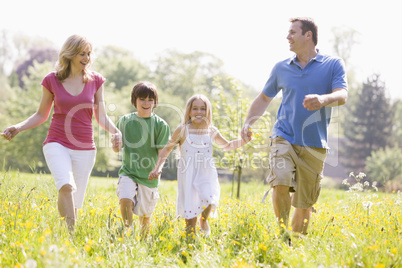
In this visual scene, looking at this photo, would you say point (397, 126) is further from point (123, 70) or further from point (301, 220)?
point (301, 220)

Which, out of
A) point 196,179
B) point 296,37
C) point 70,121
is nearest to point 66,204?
point 70,121

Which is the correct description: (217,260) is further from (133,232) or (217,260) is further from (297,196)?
(297,196)

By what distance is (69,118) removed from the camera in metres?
4.02

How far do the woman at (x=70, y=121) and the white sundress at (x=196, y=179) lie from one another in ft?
3.23

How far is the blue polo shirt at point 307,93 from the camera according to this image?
4.20 meters

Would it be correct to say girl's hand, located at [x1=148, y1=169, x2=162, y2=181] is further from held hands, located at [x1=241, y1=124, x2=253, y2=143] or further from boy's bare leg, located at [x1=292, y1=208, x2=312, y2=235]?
boy's bare leg, located at [x1=292, y1=208, x2=312, y2=235]

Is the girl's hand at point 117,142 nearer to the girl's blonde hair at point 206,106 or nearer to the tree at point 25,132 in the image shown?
the girl's blonde hair at point 206,106

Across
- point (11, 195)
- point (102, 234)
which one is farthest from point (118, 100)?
point (102, 234)

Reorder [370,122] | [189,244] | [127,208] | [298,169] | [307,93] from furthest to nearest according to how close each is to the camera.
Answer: [370,122]
[127,208]
[298,169]
[307,93]
[189,244]

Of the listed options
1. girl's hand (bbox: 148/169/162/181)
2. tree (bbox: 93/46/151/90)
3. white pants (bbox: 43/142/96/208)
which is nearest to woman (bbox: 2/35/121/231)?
white pants (bbox: 43/142/96/208)

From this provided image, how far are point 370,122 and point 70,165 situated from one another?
107ft

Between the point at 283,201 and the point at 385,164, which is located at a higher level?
the point at 283,201

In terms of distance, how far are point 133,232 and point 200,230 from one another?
0.79m

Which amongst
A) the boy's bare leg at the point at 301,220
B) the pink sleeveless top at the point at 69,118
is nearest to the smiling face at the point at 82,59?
the pink sleeveless top at the point at 69,118
